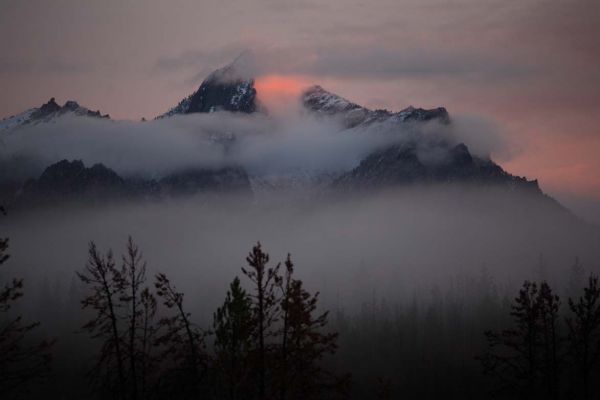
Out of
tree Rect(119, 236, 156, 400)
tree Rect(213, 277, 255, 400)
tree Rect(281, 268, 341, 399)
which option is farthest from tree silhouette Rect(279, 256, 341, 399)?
tree Rect(119, 236, 156, 400)

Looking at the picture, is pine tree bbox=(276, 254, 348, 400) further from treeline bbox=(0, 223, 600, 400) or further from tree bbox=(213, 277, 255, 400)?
tree bbox=(213, 277, 255, 400)

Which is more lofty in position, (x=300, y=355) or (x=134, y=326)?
(x=134, y=326)

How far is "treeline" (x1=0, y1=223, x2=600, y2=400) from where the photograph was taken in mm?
35719

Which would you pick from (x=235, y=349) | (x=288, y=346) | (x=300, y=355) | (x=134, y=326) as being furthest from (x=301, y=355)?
(x=134, y=326)

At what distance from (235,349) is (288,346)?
284cm

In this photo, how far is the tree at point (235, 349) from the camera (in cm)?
3531

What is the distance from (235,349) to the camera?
3744 centimetres

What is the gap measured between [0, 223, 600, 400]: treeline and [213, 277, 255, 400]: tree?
0.21ft

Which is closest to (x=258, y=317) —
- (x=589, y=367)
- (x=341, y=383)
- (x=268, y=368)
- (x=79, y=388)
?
(x=268, y=368)

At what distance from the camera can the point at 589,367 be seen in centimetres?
4128

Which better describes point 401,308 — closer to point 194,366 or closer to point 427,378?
point 427,378

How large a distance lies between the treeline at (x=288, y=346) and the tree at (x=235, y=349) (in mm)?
63

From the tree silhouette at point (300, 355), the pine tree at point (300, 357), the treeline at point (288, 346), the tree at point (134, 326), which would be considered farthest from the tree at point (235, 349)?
the tree at point (134, 326)

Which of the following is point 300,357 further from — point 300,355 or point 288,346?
point 288,346
